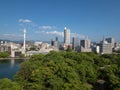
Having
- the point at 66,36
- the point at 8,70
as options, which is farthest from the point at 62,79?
the point at 66,36

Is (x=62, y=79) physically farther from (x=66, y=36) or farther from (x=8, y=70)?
(x=66, y=36)

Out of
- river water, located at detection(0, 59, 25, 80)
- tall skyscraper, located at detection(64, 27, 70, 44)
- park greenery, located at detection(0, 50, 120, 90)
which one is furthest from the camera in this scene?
tall skyscraper, located at detection(64, 27, 70, 44)

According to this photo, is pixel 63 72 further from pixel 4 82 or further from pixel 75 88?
pixel 4 82

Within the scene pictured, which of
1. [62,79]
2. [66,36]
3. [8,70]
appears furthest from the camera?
[66,36]

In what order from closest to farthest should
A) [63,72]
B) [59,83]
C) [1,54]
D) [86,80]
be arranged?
[59,83], [63,72], [86,80], [1,54]

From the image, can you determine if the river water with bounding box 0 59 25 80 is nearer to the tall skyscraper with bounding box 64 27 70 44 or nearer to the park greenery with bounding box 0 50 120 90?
the park greenery with bounding box 0 50 120 90

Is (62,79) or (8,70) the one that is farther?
(8,70)

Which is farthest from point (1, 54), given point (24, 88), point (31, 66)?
point (24, 88)

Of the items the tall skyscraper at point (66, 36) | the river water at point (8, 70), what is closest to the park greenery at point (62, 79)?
the river water at point (8, 70)

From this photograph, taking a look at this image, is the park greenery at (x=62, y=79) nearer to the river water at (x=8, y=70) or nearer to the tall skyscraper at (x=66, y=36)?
the river water at (x=8, y=70)

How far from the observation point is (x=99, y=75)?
10141mm

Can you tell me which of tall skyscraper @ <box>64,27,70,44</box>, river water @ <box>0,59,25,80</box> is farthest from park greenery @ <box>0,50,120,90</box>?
tall skyscraper @ <box>64,27,70,44</box>

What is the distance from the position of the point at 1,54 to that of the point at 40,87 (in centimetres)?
2433

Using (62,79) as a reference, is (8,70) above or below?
below
